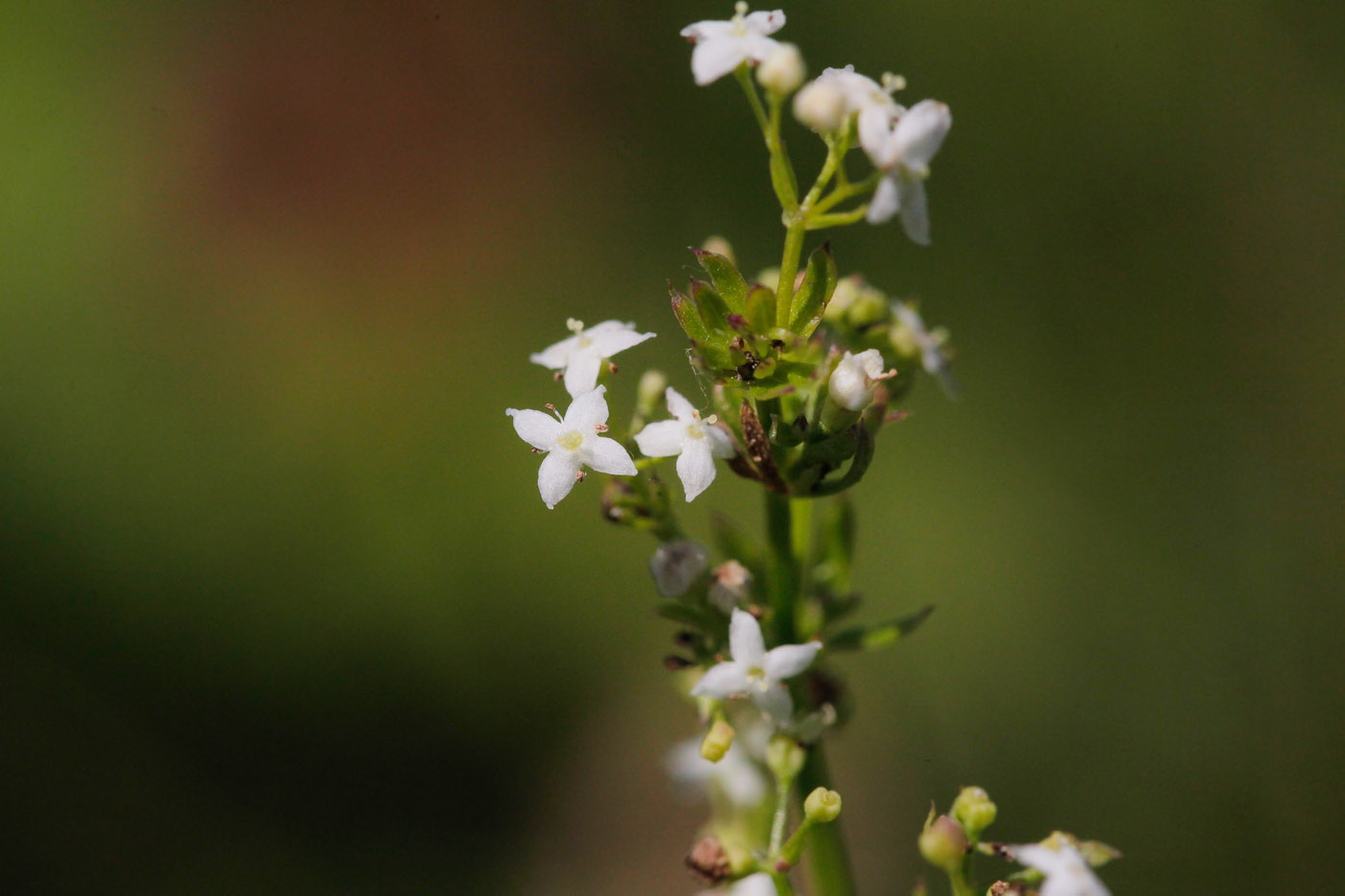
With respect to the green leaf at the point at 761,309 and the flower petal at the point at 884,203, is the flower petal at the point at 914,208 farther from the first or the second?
the green leaf at the point at 761,309

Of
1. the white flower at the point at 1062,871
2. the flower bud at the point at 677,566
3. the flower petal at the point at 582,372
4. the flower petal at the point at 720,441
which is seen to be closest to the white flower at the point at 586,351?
the flower petal at the point at 582,372

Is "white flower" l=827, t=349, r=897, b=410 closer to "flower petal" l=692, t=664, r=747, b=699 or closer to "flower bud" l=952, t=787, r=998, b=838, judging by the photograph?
"flower petal" l=692, t=664, r=747, b=699

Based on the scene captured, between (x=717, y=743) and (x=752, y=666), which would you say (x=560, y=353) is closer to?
(x=752, y=666)

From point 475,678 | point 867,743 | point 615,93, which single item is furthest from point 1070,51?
point 475,678

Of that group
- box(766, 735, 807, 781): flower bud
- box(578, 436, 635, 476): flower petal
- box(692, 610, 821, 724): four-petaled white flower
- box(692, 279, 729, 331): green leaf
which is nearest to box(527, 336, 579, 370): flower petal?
box(578, 436, 635, 476): flower petal

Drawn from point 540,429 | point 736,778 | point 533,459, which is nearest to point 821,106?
point 540,429

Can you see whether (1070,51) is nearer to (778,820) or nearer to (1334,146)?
(1334,146)
